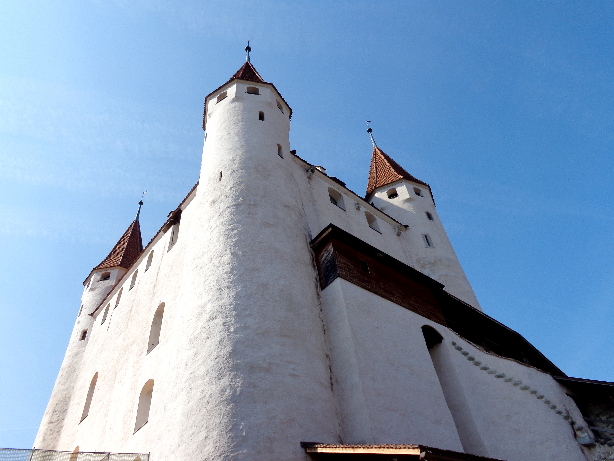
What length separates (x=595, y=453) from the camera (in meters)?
11.7

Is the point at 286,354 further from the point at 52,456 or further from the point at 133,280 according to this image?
the point at 133,280

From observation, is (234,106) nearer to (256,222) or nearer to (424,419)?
(256,222)

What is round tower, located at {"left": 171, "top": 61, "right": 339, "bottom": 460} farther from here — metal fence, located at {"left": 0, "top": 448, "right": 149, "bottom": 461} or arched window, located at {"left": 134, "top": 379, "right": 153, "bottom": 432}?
arched window, located at {"left": 134, "top": 379, "right": 153, "bottom": 432}

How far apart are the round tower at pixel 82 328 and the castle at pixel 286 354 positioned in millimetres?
120

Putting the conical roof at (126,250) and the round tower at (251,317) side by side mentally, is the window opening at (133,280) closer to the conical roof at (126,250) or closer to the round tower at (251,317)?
the round tower at (251,317)

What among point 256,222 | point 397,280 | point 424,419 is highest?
point 256,222

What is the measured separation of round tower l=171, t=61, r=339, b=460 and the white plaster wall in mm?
560

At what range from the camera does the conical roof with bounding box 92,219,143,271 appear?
966 inches

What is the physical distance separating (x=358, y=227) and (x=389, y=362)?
25.1 ft

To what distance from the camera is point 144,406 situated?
40.8 ft

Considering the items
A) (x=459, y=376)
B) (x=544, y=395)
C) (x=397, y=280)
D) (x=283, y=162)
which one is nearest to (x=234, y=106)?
(x=283, y=162)

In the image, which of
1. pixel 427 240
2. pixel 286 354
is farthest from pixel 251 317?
pixel 427 240

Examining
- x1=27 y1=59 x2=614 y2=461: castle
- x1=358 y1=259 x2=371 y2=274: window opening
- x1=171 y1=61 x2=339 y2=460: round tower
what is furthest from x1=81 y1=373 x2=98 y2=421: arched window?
x1=358 y1=259 x2=371 y2=274: window opening

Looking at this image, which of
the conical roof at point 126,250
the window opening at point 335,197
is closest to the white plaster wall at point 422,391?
the window opening at point 335,197
